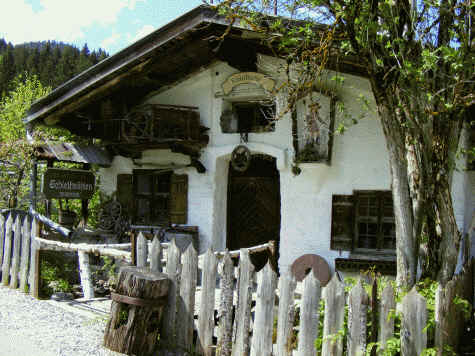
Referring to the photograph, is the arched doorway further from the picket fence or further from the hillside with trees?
the hillside with trees

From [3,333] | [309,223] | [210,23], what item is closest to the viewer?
[3,333]

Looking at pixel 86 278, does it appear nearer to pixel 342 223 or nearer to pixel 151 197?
pixel 151 197

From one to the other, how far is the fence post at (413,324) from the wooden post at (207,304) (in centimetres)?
175

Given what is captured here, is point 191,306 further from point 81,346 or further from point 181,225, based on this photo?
point 181,225

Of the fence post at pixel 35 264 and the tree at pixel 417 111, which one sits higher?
the tree at pixel 417 111

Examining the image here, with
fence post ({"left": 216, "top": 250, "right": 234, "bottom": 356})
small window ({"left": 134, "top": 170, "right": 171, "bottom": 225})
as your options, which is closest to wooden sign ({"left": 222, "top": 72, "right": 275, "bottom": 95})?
small window ({"left": 134, "top": 170, "right": 171, "bottom": 225})

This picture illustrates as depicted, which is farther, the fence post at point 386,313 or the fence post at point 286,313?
the fence post at point 286,313

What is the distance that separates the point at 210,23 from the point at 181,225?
4059 millimetres

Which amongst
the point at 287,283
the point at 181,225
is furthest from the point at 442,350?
the point at 181,225

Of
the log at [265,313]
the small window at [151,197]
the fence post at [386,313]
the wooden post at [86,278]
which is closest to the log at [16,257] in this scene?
the wooden post at [86,278]

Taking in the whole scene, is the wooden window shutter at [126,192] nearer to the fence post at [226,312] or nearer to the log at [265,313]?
the fence post at [226,312]

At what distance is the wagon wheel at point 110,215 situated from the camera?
10.1m

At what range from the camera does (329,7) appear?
4.47 meters

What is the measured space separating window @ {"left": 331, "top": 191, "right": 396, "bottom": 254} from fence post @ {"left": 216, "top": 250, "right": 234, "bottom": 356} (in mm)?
4167
